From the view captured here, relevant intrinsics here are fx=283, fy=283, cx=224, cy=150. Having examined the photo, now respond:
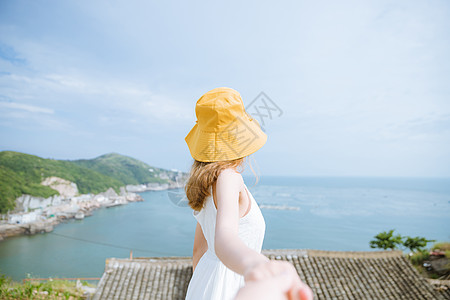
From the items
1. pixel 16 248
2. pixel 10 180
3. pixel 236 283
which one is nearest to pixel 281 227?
pixel 16 248

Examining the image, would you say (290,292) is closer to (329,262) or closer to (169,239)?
(329,262)

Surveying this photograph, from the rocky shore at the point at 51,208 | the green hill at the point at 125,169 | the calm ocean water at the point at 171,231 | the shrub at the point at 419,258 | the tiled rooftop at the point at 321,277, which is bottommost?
the calm ocean water at the point at 171,231

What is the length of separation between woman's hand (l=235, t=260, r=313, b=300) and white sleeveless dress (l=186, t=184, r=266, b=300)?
521 mm

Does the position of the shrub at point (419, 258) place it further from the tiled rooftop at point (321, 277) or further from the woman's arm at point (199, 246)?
the woman's arm at point (199, 246)

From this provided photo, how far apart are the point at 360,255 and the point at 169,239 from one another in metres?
34.1

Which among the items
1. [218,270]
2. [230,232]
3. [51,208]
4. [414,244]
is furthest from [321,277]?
[51,208]

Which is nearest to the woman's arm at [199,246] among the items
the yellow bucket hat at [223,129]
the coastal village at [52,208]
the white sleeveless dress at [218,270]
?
the white sleeveless dress at [218,270]

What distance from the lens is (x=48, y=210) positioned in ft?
129

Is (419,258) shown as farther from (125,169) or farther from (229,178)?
(125,169)

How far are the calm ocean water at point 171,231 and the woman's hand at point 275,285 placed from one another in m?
32.2

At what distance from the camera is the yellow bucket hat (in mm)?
784

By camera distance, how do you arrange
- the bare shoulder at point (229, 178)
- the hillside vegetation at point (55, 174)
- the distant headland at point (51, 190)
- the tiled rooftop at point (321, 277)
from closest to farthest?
the bare shoulder at point (229, 178), the tiled rooftop at point (321, 277), the distant headland at point (51, 190), the hillside vegetation at point (55, 174)

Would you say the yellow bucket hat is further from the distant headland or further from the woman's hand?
A: the distant headland

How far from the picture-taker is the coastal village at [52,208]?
36.2 metres
